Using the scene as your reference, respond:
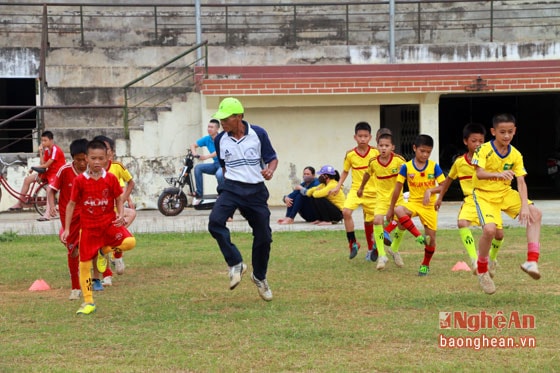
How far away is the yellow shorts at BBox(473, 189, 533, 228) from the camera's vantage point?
861cm

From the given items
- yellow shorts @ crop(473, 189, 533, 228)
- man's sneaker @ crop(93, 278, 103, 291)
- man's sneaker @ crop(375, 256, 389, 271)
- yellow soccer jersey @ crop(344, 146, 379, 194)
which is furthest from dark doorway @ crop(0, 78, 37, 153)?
yellow shorts @ crop(473, 189, 533, 228)

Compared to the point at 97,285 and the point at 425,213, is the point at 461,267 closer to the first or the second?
the point at 425,213

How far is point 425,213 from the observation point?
34.5ft

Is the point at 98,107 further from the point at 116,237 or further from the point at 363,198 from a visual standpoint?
the point at 116,237

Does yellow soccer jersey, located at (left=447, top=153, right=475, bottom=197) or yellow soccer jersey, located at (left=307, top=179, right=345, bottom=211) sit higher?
yellow soccer jersey, located at (left=447, top=153, right=475, bottom=197)

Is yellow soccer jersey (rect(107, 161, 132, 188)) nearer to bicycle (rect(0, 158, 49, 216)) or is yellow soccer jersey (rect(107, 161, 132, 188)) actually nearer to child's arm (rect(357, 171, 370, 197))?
child's arm (rect(357, 171, 370, 197))

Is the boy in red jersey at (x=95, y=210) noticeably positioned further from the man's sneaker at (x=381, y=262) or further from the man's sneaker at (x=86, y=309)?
the man's sneaker at (x=381, y=262)

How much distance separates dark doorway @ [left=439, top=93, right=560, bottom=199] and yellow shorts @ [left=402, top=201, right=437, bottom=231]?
15.9 meters

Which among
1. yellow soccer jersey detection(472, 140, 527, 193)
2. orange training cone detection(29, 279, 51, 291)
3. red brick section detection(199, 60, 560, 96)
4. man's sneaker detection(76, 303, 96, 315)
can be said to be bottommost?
orange training cone detection(29, 279, 51, 291)

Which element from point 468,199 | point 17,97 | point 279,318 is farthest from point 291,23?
point 279,318

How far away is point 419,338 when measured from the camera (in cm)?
659

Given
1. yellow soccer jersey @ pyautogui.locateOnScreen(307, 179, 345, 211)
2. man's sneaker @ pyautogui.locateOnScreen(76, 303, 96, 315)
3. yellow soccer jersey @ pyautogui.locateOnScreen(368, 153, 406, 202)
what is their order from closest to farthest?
man's sneaker @ pyautogui.locateOnScreen(76, 303, 96, 315) < yellow soccer jersey @ pyautogui.locateOnScreen(368, 153, 406, 202) < yellow soccer jersey @ pyautogui.locateOnScreen(307, 179, 345, 211)

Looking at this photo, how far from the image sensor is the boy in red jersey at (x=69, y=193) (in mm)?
8914

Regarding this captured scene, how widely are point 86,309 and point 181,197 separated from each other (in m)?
10.6
